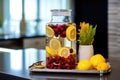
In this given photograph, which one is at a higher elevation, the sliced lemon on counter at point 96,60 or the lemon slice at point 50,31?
the lemon slice at point 50,31

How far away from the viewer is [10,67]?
4.81 feet

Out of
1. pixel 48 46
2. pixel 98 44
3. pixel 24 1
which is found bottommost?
pixel 98 44

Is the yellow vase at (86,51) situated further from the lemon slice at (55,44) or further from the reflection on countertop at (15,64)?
the reflection on countertop at (15,64)

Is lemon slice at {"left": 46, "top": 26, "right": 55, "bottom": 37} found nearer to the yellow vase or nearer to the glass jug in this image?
the glass jug

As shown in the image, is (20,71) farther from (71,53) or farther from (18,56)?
(18,56)

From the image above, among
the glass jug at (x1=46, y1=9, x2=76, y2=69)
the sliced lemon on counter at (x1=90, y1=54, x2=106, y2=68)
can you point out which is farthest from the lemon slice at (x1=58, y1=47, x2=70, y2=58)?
the sliced lemon on counter at (x1=90, y1=54, x2=106, y2=68)

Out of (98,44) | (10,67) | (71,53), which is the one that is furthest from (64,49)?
(98,44)

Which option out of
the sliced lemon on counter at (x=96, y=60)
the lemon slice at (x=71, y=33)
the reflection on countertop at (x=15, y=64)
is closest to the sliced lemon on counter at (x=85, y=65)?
the sliced lemon on counter at (x=96, y=60)

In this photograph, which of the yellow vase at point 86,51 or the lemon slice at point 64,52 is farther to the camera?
the yellow vase at point 86,51

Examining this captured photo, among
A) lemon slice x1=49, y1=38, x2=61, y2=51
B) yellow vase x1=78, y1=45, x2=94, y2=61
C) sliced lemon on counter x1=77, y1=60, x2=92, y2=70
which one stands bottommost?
sliced lemon on counter x1=77, y1=60, x2=92, y2=70

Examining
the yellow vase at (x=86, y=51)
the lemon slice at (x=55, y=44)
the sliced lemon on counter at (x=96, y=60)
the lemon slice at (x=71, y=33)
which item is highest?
the lemon slice at (x=71, y=33)

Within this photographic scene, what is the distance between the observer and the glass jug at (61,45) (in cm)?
129

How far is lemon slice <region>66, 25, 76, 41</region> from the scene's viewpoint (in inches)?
51.1

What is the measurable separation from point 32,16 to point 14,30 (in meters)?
0.53
